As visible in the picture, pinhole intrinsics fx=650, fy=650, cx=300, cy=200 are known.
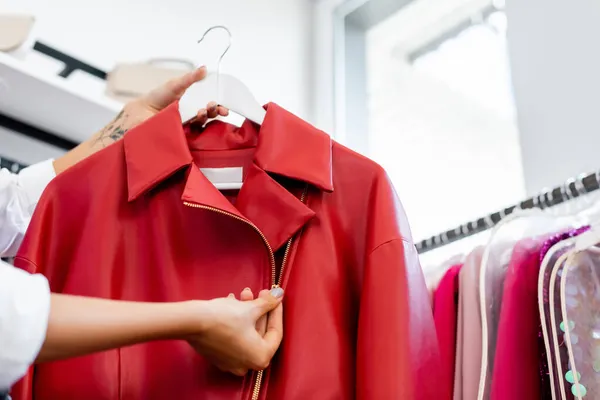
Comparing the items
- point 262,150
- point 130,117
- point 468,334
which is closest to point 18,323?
point 262,150

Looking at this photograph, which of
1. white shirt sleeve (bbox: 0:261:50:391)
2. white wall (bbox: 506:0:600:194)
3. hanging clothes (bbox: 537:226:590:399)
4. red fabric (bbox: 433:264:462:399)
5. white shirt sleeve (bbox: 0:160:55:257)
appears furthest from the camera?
white wall (bbox: 506:0:600:194)

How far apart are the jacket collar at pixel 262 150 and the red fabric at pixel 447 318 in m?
0.23

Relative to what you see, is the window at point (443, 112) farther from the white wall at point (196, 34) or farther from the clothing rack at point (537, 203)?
the clothing rack at point (537, 203)

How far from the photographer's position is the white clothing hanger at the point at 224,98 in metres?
0.91

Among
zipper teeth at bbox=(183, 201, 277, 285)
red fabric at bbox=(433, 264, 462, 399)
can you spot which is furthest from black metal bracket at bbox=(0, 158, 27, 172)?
red fabric at bbox=(433, 264, 462, 399)

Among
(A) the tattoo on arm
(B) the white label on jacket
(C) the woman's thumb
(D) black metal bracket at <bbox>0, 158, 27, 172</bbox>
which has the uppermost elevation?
(A) the tattoo on arm

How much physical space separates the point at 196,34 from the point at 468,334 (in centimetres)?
120

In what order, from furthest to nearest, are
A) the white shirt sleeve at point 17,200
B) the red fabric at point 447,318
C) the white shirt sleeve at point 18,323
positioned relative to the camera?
the white shirt sleeve at point 17,200, the red fabric at point 447,318, the white shirt sleeve at point 18,323

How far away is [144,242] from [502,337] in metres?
0.45

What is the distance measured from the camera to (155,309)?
58 centimetres

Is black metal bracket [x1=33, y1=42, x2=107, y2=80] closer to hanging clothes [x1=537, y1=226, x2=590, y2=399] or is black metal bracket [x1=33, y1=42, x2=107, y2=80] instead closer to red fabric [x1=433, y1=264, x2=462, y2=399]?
red fabric [x1=433, y1=264, x2=462, y2=399]

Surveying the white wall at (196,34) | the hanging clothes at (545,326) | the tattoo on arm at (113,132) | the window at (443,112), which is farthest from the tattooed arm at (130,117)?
the window at (443,112)

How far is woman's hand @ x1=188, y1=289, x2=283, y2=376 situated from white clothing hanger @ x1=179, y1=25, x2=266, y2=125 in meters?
0.29

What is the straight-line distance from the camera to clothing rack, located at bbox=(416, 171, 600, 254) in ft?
2.79
